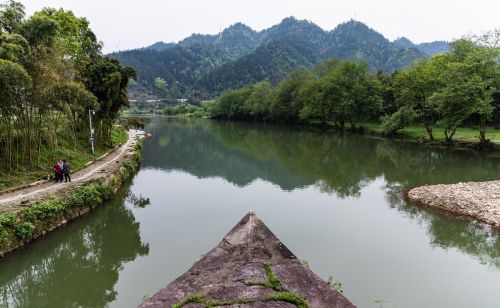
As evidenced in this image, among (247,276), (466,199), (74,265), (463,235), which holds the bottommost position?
(74,265)

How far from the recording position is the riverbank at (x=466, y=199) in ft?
64.0

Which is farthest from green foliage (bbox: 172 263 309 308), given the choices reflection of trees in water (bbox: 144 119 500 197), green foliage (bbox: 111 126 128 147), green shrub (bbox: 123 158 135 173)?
green foliage (bbox: 111 126 128 147)

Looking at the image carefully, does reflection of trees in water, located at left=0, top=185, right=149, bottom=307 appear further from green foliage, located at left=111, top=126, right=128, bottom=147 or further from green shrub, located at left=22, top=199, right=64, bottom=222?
green foliage, located at left=111, top=126, right=128, bottom=147

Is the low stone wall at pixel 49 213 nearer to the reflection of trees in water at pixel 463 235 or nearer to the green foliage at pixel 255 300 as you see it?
the green foliage at pixel 255 300

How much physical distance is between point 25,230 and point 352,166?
3012 cm

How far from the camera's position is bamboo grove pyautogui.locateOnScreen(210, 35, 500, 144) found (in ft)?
135

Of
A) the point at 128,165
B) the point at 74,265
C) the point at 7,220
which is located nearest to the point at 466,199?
the point at 74,265

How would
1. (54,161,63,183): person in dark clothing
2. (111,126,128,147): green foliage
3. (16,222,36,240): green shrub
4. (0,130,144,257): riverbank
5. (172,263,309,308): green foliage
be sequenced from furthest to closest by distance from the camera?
(111,126,128,147): green foliage < (54,161,63,183): person in dark clothing < (16,222,36,240): green shrub < (0,130,144,257): riverbank < (172,263,309,308): green foliage

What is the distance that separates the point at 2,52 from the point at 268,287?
19.1 metres

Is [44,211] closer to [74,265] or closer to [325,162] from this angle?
[74,265]

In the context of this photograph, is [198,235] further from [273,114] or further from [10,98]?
[273,114]

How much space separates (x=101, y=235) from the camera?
1884 centimetres

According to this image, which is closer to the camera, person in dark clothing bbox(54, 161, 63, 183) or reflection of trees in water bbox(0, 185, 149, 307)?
reflection of trees in water bbox(0, 185, 149, 307)

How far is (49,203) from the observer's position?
17.7m
